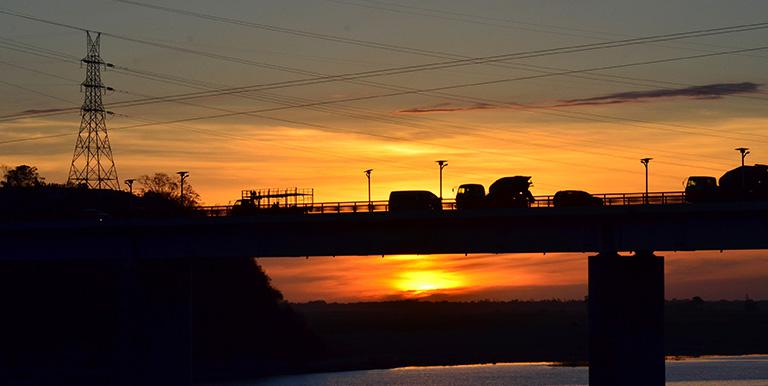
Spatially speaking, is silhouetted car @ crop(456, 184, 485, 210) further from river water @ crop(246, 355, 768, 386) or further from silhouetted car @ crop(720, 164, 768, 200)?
river water @ crop(246, 355, 768, 386)

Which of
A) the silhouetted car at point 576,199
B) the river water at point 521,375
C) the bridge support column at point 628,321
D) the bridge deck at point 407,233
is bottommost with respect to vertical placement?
the river water at point 521,375

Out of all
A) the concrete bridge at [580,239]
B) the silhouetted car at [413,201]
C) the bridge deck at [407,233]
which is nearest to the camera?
the concrete bridge at [580,239]

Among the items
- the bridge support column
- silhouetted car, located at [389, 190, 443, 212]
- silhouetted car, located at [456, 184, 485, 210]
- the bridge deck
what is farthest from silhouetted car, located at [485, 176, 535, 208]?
the bridge support column

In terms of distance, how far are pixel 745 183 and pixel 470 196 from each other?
22.8m

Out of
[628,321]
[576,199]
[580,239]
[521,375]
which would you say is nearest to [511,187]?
[576,199]

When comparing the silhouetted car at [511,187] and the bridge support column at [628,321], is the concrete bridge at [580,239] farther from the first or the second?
the silhouetted car at [511,187]

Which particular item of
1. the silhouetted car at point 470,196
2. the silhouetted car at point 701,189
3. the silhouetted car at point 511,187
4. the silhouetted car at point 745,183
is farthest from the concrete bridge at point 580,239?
the silhouetted car at point 511,187

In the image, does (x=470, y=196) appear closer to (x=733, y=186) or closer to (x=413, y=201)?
(x=413, y=201)

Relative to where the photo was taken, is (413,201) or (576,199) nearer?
(576,199)

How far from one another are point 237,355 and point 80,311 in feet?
64.8

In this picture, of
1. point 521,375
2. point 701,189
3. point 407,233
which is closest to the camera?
point 407,233

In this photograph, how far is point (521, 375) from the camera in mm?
141375

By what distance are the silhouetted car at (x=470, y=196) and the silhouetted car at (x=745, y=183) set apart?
19.5 metres

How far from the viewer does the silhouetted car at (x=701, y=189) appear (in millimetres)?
96375
